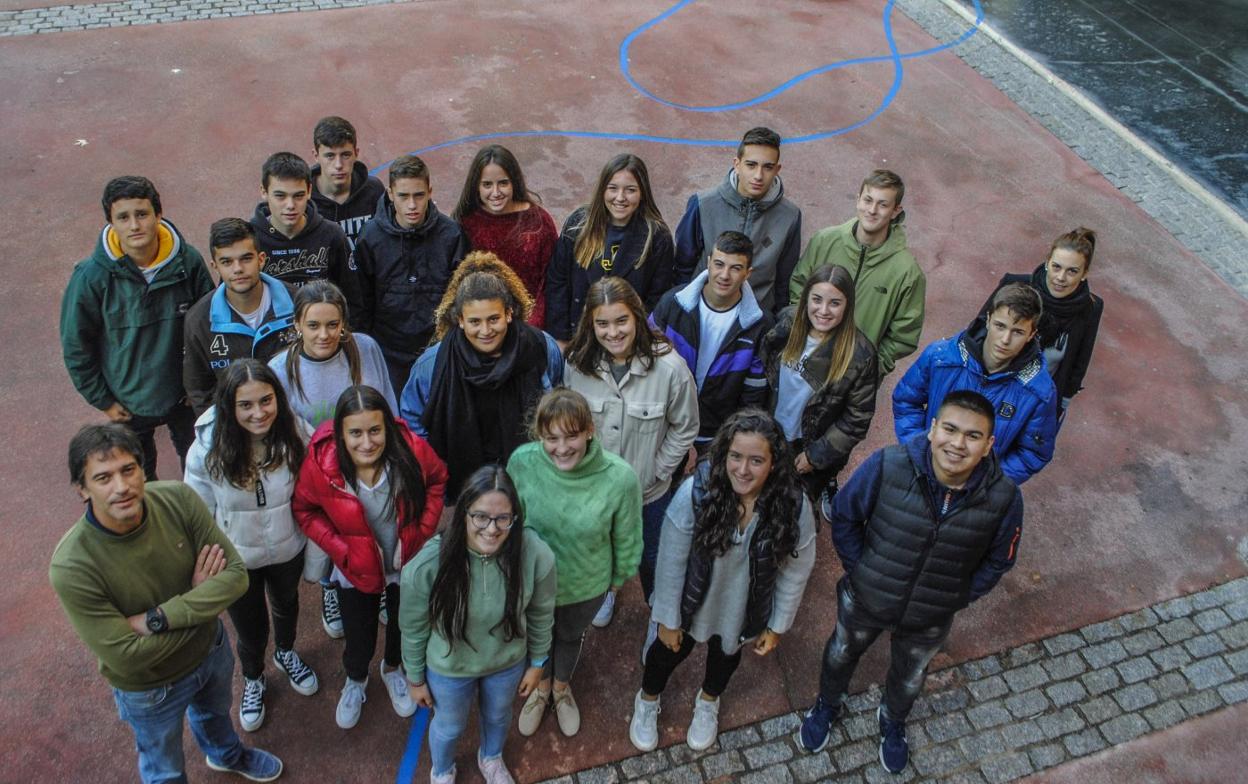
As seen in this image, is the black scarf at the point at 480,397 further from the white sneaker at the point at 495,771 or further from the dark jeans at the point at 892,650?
the dark jeans at the point at 892,650

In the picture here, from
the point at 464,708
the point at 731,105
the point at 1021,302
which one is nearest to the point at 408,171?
the point at 464,708

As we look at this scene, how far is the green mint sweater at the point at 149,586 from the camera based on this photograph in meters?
3.23

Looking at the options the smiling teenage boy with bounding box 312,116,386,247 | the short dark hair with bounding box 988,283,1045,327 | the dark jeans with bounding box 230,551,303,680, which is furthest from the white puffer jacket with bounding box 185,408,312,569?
the short dark hair with bounding box 988,283,1045,327

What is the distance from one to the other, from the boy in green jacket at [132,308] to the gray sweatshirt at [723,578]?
8.89 ft

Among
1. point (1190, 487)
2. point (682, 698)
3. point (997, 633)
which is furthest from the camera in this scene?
point (1190, 487)

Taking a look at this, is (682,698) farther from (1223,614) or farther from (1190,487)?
(1190,487)

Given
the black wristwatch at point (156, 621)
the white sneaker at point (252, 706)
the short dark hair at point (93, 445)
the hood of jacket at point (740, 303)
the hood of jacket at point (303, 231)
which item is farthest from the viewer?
the hood of jacket at point (303, 231)

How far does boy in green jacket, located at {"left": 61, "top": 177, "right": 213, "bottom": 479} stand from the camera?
14.9 ft

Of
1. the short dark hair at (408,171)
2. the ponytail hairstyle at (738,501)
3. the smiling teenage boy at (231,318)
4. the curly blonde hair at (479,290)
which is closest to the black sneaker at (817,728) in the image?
the ponytail hairstyle at (738,501)

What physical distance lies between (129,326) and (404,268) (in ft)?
4.54

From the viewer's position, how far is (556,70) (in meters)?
10.6

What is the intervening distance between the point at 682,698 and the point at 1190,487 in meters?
3.87

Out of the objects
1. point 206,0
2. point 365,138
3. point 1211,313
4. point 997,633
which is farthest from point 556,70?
point 997,633

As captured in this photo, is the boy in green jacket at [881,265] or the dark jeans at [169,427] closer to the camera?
the dark jeans at [169,427]
